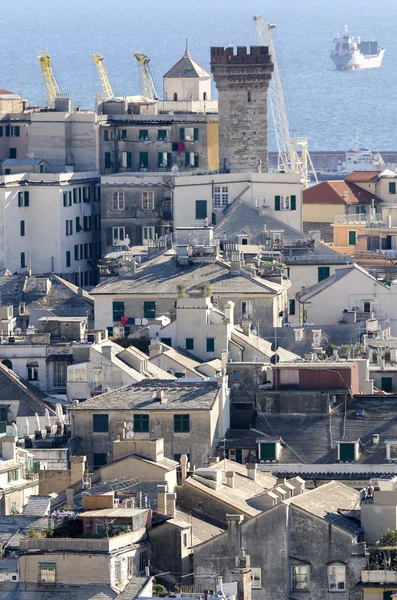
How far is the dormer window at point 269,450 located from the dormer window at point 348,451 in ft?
5.50

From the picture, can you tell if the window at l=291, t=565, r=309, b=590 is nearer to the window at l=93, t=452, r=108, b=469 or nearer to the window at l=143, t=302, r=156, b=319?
the window at l=93, t=452, r=108, b=469

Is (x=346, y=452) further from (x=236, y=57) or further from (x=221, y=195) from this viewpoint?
(x=236, y=57)

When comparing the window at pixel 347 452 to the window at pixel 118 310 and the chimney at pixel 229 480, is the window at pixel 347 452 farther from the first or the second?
the window at pixel 118 310

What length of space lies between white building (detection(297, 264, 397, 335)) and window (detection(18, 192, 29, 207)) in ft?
74.8

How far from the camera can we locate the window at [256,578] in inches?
2276

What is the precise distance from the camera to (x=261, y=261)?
105125 mm

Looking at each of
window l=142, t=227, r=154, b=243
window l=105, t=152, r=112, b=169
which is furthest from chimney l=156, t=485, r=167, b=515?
window l=105, t=152, r=112, b=169

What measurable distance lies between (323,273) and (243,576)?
183 feet

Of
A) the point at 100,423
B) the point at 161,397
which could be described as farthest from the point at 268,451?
the point at 100,423

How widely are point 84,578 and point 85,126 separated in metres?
75.1

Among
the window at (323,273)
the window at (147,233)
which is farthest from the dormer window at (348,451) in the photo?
the window at (147,233)

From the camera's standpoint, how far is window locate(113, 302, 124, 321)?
315 feet

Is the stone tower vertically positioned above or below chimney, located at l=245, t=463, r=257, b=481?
above

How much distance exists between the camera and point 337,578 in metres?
57.8
